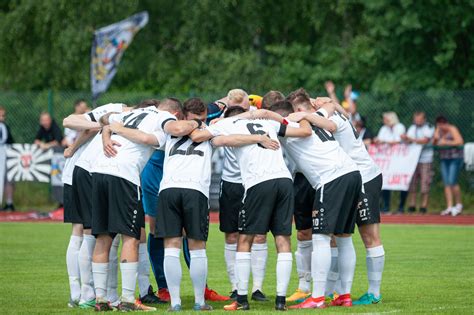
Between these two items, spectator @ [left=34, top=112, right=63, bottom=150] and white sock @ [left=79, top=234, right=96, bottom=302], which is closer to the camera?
white sock @ [left=79, top=234, right=96, bottom=302]

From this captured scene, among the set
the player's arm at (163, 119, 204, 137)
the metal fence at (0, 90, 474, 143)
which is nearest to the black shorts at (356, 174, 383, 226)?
the player's arm at (163, 119, 204, 137)

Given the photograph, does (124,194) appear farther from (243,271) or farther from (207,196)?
(243,271)

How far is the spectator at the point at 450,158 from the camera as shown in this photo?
2319 cm

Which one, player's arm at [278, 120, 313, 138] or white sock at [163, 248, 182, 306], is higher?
player's arm at [278, 120, 313, 138]

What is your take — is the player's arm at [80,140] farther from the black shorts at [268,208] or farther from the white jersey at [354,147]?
the white jersey at [354,147]

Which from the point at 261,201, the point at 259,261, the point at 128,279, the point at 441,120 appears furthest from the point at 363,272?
the point at 441,120

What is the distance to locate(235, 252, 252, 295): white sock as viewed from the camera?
35.5ft

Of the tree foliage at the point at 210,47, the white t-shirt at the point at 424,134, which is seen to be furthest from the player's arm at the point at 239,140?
the tree foliage at the point at 210,47

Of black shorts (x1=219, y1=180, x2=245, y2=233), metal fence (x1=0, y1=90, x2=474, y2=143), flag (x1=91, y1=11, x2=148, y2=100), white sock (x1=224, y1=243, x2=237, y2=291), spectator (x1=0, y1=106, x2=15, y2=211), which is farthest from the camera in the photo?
flag (x1=91, y1=11, x2=148, y2=100)

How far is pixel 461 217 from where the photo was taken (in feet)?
75.5

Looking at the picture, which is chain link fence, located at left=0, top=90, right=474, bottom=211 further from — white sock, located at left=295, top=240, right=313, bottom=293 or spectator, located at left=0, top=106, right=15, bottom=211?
white sock, located at left=295, top=240, right=313, bottom=293

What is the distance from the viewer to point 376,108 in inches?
1018

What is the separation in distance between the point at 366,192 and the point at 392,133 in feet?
41.6

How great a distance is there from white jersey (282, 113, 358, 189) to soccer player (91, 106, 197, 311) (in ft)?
3.94
